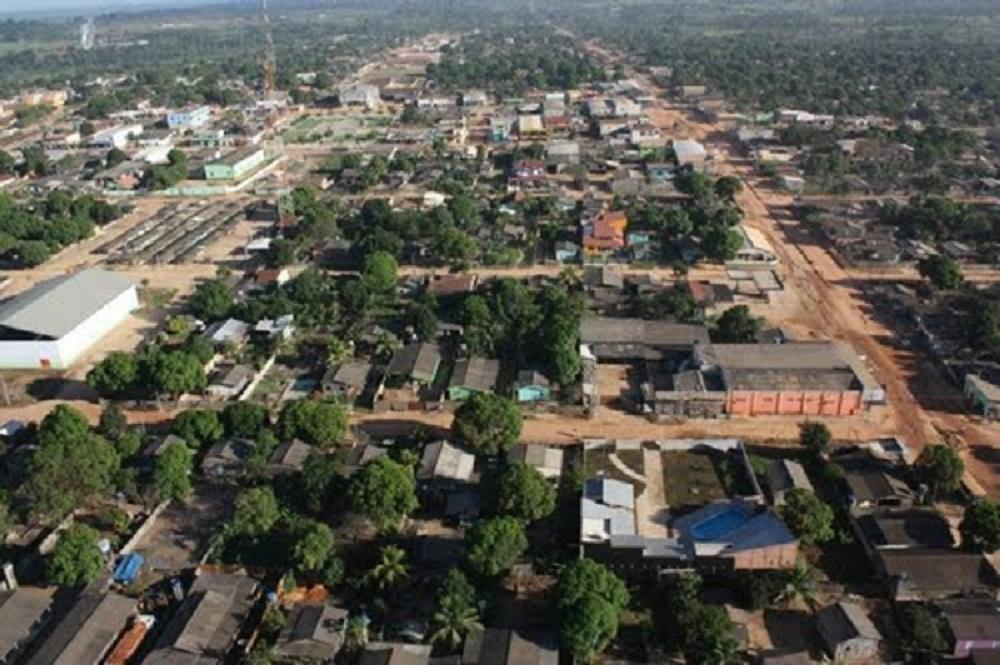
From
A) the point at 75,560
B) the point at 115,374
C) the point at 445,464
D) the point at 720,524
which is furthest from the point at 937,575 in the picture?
the point at 115,374

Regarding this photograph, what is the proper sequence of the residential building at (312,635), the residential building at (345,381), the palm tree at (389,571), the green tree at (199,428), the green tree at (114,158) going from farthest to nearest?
the green tree at (114,158) < the residential building at (345,381) < the green tree at (199,428) < the palm tree at (389,571) < the residential building at (312,635)

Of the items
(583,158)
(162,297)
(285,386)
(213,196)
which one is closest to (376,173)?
(213,196)

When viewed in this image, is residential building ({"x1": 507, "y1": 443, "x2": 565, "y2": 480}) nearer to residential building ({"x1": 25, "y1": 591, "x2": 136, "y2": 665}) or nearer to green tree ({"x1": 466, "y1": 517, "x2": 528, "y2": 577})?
green tree ({"x1": 466, "y1": 517, "x2": 528, "y2": 577})

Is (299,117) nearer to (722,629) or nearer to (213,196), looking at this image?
(213,196)

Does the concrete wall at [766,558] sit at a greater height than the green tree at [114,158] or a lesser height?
greater

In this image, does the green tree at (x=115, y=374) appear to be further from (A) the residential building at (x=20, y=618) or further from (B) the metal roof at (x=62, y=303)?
(A) the residential building at (x=20, y=618)

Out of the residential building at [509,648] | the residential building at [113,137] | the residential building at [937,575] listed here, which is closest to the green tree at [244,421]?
the residential building at [509,648]
